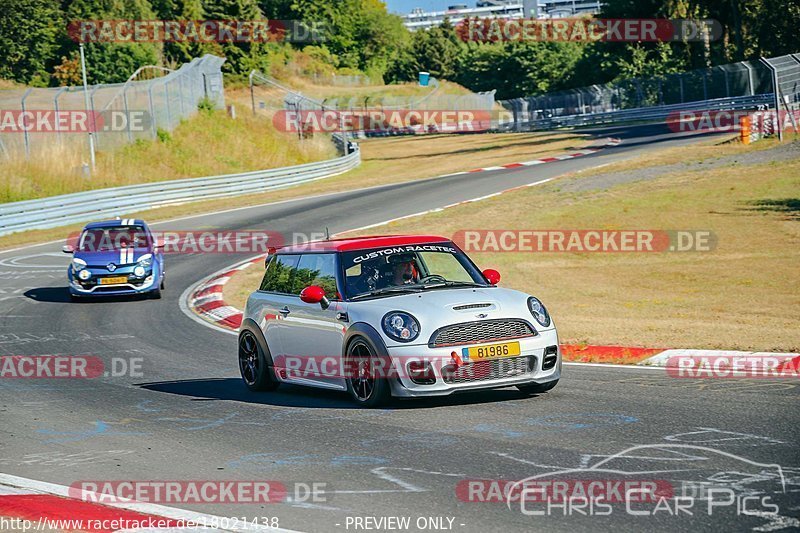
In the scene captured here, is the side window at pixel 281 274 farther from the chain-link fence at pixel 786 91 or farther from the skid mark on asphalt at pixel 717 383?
the chain-link fence at pixel 786 91

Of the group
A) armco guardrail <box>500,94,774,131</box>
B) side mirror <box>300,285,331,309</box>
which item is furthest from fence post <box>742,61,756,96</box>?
side mirror <box>300,285,331,309</box>

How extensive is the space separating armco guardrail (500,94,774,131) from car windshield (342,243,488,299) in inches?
1624

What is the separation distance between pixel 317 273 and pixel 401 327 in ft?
5.69

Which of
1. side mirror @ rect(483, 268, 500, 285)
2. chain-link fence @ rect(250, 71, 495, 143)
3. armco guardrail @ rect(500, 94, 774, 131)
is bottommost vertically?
side mirror @ rect(483, 268, 500, 285)

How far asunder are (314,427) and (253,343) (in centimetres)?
268

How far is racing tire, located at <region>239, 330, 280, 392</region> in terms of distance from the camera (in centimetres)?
1117

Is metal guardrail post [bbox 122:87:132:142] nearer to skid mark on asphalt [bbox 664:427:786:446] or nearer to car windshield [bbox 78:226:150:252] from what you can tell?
car windshield [bbox 78:226:150:252]

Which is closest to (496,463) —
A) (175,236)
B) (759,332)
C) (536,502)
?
(536,502)

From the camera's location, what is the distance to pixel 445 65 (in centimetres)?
12631

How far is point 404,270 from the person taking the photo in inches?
409

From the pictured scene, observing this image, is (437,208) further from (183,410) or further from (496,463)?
(496,463)

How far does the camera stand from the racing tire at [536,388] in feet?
32.0

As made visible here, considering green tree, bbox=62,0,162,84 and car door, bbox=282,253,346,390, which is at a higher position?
green tree, bbox=62,0,162,84

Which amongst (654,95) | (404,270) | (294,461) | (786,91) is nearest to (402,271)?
(404,270)
